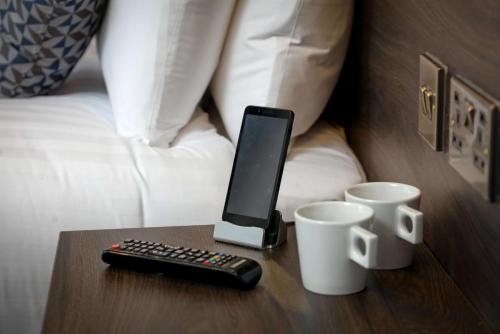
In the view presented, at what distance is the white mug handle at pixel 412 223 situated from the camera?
0.74m

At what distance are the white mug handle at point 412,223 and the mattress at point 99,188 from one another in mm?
314

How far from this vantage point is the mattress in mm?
1066

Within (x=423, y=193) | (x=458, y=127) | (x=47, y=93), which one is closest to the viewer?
(x=458, y=127)

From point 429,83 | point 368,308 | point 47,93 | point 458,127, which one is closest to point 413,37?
point 429,83

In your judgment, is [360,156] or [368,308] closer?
[368,308]

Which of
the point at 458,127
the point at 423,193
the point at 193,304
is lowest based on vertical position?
the point at 193,304

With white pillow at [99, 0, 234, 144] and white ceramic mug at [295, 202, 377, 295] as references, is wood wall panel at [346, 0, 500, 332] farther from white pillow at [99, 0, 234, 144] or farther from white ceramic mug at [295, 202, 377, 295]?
white pillow at [99, 0, 234, 144]

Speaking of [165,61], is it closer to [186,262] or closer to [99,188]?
[99,188]

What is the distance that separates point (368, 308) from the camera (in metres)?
0.72

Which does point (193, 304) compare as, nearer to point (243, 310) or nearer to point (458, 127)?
point (243, 310)

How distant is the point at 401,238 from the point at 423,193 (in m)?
0.12

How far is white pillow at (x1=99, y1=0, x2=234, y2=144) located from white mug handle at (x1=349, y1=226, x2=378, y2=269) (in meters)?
0.57

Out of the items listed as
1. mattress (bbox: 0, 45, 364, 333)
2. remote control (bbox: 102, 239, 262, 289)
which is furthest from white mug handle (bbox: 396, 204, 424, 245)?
mattress (bbox: 0, 45, 364, 333)

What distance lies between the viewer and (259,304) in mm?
739
